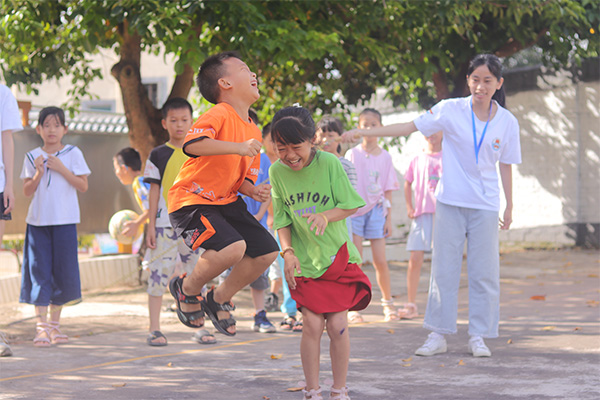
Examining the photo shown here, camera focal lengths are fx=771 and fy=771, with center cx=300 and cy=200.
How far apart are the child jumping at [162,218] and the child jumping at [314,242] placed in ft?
5.47

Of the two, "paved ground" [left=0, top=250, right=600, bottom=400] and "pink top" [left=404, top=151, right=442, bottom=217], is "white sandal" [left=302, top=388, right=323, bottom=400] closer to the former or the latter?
"paved ground" [left=0, top=250, right=600, bottom=400]

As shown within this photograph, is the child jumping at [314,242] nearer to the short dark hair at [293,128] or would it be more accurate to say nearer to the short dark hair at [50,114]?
the short dark hair at [293,128]

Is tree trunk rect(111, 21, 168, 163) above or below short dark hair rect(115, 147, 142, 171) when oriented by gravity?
above

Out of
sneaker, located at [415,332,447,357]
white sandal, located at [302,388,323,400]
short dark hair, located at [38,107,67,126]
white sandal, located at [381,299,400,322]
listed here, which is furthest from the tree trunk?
white sandal, located at [302,388,323,400]

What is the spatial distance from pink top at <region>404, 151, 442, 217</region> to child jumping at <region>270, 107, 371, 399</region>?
265cm

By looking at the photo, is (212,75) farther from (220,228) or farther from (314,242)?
(314,242)

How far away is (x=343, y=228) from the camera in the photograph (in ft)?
13.3

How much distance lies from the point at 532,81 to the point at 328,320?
10.7m

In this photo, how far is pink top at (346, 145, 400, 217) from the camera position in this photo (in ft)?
21.3

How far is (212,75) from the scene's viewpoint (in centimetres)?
392

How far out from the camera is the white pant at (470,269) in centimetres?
505

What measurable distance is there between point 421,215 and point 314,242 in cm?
287

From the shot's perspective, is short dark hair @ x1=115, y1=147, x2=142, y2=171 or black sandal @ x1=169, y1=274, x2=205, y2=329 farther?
short dark hair @ x1=115, y1=147, x2=142, y2=171

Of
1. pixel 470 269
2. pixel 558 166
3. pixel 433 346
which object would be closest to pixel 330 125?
pixel 470 269
